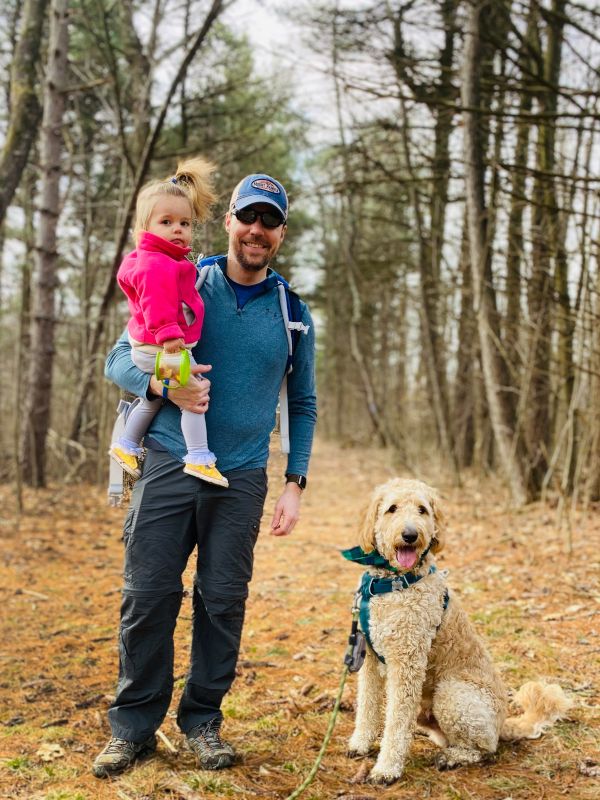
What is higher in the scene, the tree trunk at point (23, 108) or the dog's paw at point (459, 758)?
the tree trunk at point (23, 108)

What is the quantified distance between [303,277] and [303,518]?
520 inches

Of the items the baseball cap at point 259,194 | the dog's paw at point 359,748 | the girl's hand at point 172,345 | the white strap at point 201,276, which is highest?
the baseball cap at point 259,194

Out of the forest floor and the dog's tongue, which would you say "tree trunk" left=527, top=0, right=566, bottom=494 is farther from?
the dog's tongue

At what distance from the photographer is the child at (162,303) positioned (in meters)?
2.79

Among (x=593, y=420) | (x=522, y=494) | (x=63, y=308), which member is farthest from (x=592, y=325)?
(x=63, y=308)

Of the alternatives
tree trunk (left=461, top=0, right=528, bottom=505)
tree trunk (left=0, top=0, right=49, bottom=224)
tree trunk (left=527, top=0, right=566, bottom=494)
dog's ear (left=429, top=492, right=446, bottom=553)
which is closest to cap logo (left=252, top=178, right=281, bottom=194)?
dog's ear (left=429, top=492, right=446, bottom=553)

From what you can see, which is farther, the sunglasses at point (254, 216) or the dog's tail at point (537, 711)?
the dog's tail at point (537, 711)

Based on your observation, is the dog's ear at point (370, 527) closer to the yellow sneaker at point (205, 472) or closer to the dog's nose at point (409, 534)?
the dog's nose at point (409, 534)

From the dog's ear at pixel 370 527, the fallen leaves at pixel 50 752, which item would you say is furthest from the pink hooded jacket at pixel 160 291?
the fallen leaves at pixel 50 752

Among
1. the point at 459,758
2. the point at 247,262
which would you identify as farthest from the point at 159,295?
the point at 459,758

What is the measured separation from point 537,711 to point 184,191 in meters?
2.93

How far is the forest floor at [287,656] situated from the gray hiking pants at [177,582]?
28cm

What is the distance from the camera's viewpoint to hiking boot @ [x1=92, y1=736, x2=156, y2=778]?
2.95 meters

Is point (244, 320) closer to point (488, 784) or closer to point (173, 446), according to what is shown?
point (173, 446)
